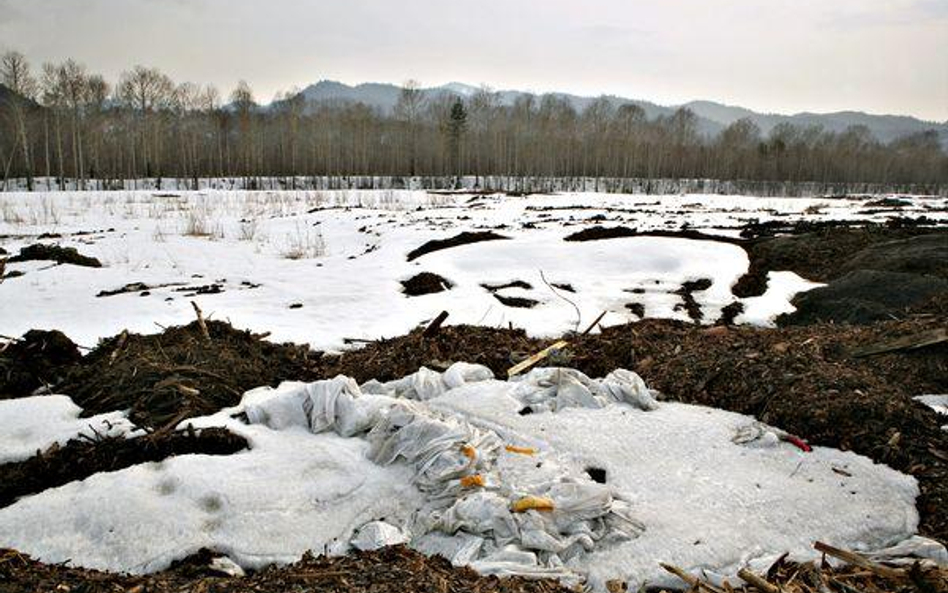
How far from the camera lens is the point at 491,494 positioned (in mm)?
3107

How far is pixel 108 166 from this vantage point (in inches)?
1857

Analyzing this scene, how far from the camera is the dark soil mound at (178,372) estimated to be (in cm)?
428

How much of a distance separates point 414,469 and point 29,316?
6.78 meters

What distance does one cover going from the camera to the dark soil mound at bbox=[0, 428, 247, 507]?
3461 mm

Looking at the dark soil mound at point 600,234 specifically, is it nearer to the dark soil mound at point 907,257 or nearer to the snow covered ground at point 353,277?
the snow covered ground at point 353,277

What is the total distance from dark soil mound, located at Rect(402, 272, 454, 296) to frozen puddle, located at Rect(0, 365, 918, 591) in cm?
478

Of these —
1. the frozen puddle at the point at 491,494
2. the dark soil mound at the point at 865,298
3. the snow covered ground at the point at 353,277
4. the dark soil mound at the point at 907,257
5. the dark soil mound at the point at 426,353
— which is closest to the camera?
the frozen puddle at the point at 491,494

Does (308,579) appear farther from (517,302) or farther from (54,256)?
(54,256)

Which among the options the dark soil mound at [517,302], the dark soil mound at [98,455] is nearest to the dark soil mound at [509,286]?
the dark soil mound at [517,302]

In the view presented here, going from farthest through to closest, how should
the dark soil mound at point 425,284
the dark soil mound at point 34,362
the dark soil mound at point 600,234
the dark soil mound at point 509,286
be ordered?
the dark soil mound at point 600,234 → the dark soil mound at point 509,286 → the dark soil mound at point 425,284 → the dark soil mound at point 34,362

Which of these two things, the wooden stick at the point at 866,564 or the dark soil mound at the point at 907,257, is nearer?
the wooden stick at the point at 866,564

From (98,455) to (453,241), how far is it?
30.4ft

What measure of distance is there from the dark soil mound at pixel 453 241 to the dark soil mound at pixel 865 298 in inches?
254

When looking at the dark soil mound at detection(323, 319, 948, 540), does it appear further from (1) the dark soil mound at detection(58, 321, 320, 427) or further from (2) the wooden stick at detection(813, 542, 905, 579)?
(2) the wooden stick at detection(813, 542, 905, 579)
